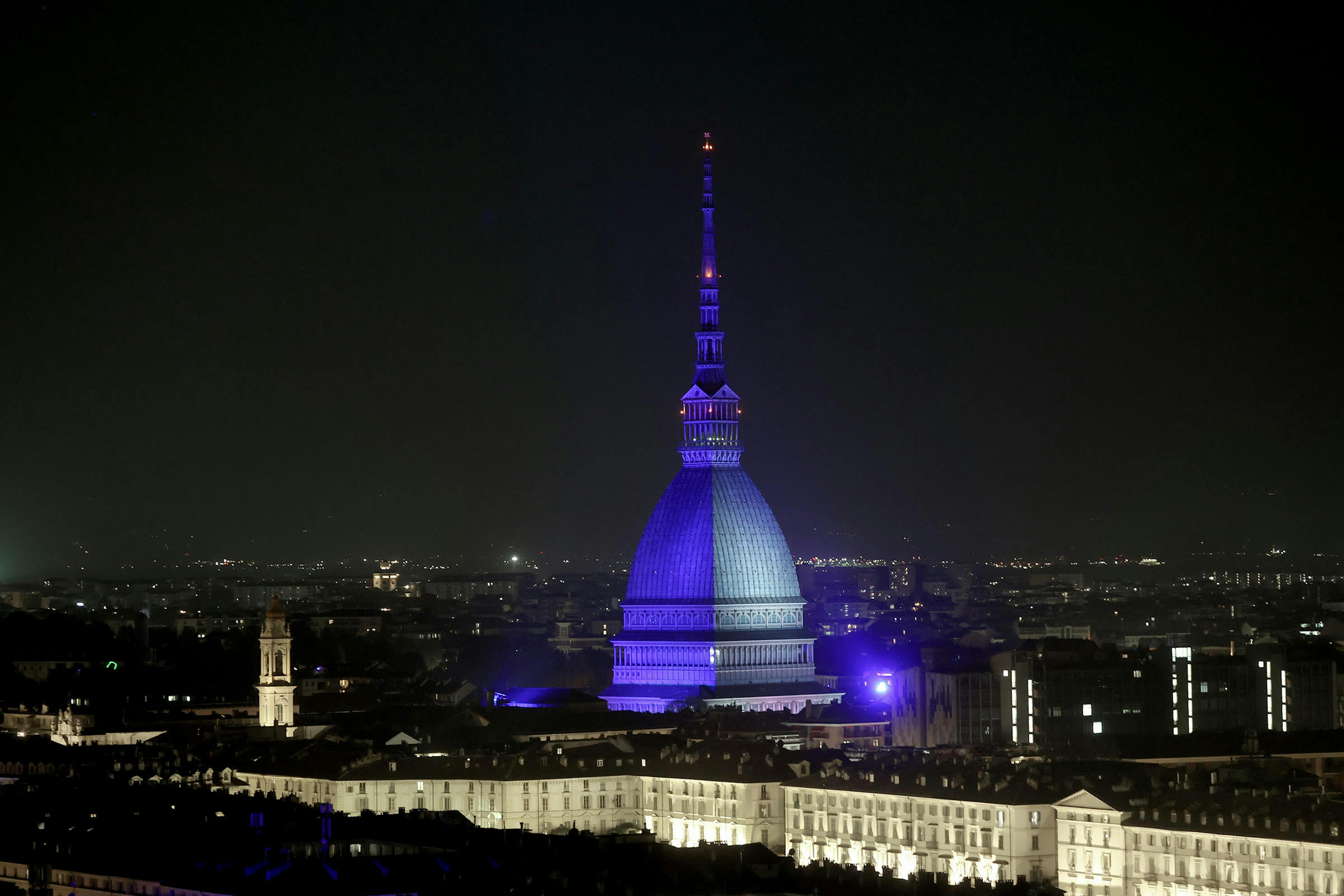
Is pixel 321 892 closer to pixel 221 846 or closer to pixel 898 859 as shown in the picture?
pixel 221 846

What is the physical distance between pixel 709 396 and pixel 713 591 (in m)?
5.78

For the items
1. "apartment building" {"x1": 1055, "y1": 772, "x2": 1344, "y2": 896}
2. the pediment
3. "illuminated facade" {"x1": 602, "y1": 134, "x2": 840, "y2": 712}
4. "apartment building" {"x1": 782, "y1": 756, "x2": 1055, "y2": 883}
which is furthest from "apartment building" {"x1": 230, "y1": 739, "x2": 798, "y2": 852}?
"illuminated facade" {"x1": 602, "y1": 134, "x2": 840, "y2": 712}

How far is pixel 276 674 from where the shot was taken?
99.4 m

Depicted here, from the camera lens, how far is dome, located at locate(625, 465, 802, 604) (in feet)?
343

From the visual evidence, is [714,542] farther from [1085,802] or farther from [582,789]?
[1085,802]

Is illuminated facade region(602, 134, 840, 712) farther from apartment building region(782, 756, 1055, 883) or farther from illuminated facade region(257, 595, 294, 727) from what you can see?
apartment building region(782, 756, 1055, 883)

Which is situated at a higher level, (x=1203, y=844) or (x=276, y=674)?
(x=276, y=674)

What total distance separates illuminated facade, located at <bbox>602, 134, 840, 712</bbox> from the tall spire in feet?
0.11

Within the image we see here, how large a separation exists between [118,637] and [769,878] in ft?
316

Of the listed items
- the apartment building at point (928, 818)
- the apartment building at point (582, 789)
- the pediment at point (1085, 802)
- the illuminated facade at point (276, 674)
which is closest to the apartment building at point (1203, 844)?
the pediment at point (1085, 802)

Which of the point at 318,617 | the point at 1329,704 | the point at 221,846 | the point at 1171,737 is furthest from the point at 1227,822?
the point at 318,617

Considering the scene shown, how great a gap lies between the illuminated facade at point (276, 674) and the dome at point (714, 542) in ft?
40.6

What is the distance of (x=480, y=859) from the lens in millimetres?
61688

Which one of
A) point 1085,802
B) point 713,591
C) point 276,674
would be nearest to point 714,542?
point 713,591
